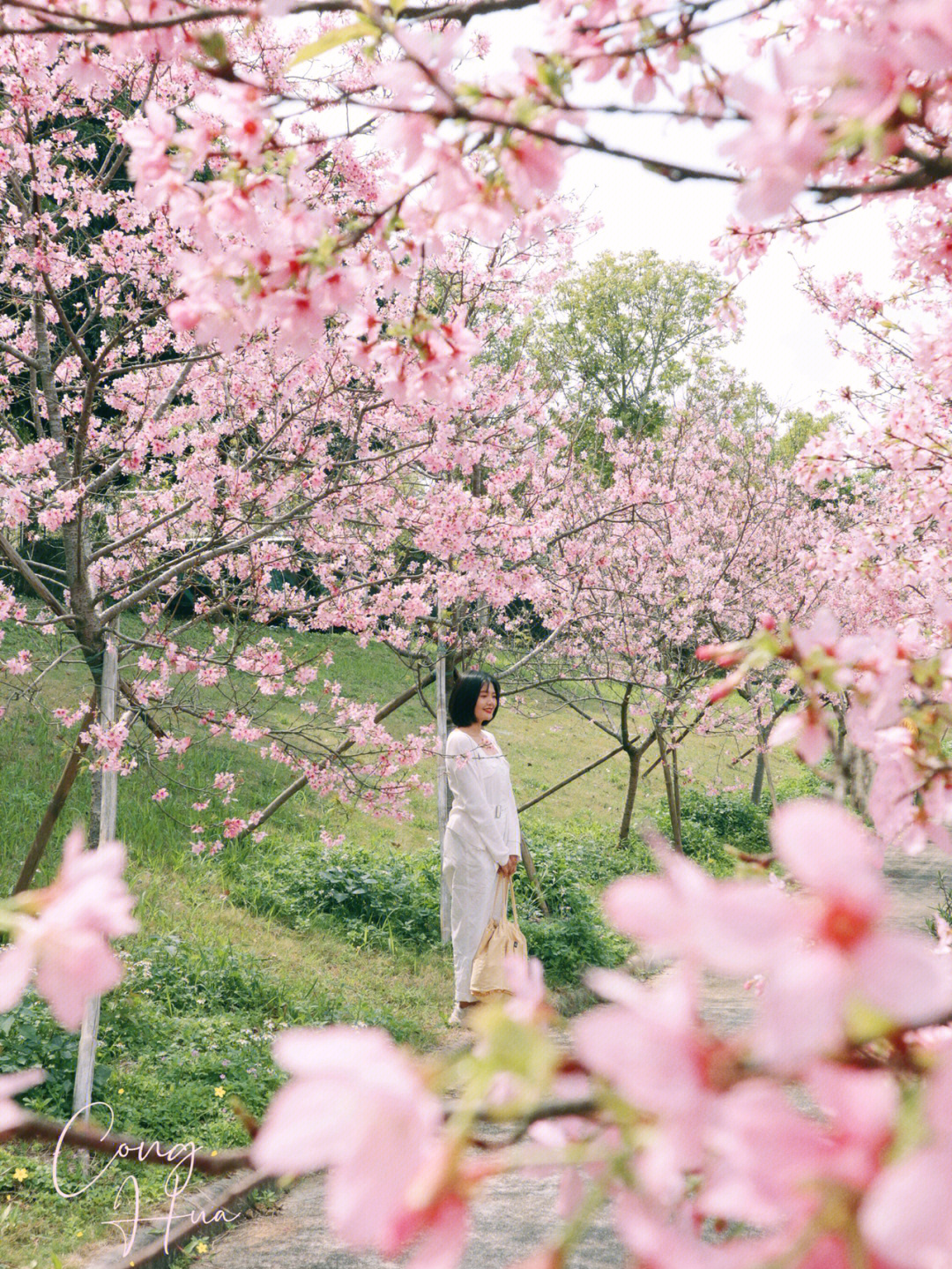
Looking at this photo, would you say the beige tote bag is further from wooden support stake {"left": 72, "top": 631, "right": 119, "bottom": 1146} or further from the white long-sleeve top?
wooden support stake {"left": 72, "top": 631, "right": 119, "bottom": 1146}

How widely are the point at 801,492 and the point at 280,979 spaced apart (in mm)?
10835

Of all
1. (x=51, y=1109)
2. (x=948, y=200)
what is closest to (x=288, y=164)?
(x=948, y=200)

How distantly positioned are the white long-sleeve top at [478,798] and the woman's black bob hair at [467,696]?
9 cm

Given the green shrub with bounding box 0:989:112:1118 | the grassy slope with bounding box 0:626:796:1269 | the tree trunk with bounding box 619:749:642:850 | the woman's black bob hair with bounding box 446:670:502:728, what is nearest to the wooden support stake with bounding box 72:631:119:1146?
the green shrub with bounding box 0:989:112:1118

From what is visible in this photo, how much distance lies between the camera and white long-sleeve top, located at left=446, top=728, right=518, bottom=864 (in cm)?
552

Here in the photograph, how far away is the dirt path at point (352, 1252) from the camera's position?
3137 mm

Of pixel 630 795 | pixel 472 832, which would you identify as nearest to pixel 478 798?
pixel 472 832

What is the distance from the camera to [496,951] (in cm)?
532

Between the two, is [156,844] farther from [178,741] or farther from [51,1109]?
[51,1109]

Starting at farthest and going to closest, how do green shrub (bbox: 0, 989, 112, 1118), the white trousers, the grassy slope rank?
1. the white trousers
2. green shrub (bbox: 0, 989, 112, 1118)
3. the grassy slope

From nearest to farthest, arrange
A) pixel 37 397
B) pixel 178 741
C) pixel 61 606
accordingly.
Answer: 1. pixel 61 606
2. pixel 37 397
3. pixel 178 741

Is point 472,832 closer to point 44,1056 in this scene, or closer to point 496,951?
point 496,951

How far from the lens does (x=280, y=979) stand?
5.34 metres

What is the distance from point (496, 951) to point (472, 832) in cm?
68
